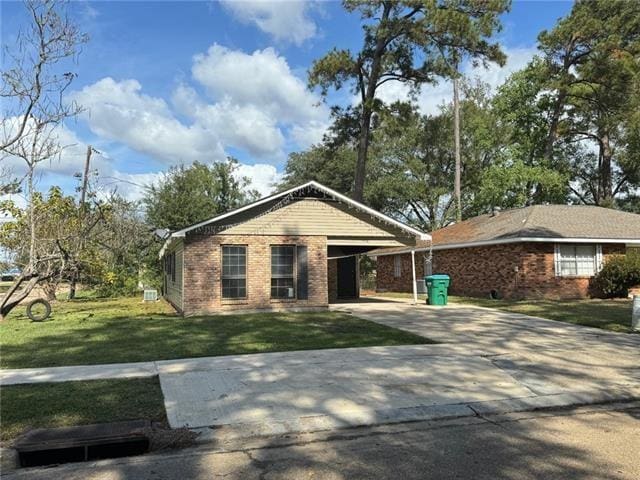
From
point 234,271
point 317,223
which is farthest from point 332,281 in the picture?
point 234,271

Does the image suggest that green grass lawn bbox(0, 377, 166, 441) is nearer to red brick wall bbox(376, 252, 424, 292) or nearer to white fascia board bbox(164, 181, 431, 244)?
white fascia board bbox(164, 181, 431, 244)

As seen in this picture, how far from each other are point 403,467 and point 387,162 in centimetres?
4283

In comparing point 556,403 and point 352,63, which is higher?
point 352,63

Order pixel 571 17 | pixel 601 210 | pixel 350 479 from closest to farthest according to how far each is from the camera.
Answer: pixel 350 479 < pixel 601 210 < pixel 571 17

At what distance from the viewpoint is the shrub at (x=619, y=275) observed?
20844 mm

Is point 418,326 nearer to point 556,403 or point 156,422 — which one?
point 556,403

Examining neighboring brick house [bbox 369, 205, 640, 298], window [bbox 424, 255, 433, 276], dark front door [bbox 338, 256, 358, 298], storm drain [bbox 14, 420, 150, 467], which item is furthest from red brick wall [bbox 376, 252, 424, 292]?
storm drain [bbox 14, 420, 150, 467]

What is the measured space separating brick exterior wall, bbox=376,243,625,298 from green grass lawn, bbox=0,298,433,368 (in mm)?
9340

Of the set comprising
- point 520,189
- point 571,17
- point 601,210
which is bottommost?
point 601,210

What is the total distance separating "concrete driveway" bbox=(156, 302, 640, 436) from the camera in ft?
20.3

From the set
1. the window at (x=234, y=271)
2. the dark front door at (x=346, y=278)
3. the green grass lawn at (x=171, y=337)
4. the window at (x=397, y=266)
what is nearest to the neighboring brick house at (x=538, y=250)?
the dark front door at (x=346, y=278)

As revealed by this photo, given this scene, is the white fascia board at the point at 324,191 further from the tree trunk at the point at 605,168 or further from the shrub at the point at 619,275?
the tree trunk at the point at 605,168

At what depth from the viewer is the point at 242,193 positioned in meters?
50.9

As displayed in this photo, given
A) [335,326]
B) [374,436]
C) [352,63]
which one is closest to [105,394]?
[374,436]
